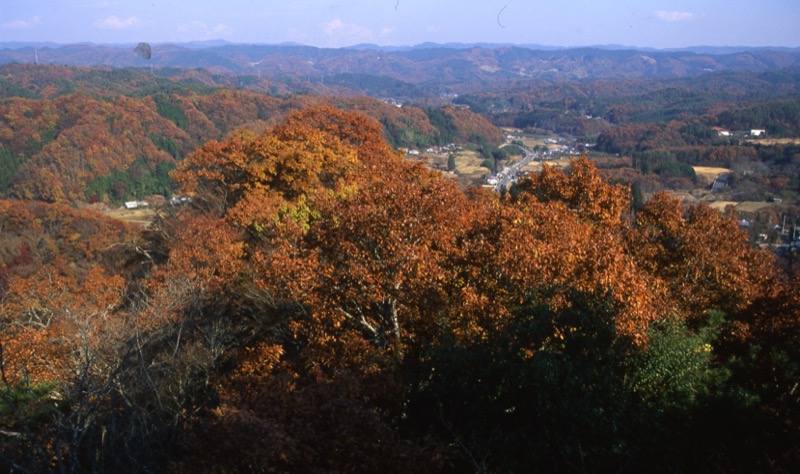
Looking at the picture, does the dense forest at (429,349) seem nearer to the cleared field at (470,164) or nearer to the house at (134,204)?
the house at (134,204)

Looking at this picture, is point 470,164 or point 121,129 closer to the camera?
point 121,129

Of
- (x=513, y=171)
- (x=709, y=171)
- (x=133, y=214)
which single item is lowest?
(x=133, y=214)

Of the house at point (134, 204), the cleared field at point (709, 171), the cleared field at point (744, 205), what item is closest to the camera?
the cleared field at point (744, 205)

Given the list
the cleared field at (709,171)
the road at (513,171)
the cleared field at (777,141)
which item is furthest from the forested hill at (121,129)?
the cleared field at (777,141)

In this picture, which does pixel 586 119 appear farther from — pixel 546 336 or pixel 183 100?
pixel 546 336

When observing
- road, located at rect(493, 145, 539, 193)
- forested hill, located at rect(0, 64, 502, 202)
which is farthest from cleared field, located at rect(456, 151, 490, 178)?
forested hill, located at rect(0, 64, 502, 202)

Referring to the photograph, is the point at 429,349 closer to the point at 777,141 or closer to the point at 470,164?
the point at 470,164

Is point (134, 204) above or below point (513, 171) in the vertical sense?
below

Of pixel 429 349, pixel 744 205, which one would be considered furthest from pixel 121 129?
pixel 429 349
